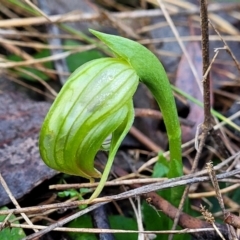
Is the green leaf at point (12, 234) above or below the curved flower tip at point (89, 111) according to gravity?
below

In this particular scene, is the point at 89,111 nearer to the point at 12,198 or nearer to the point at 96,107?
the point at 96,107

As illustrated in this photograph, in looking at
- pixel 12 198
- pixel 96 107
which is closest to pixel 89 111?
pixel 96 107

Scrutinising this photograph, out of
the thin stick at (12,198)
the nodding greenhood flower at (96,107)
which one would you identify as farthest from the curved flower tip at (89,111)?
the thin stick at (12,198)

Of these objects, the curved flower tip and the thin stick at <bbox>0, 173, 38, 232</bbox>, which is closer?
the curved flower tip

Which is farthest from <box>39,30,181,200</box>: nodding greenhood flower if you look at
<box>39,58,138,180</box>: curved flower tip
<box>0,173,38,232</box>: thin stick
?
<box>0,173,38,232</box>: thin stick

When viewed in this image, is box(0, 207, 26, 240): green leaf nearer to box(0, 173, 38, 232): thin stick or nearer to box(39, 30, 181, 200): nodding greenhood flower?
box(0, 173, 38, 232): thin stick

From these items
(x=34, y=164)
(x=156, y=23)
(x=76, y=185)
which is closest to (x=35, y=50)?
(x=156, y=23)

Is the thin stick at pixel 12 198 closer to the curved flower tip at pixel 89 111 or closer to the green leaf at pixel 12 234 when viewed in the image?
the green leaf at pixel 12 234
